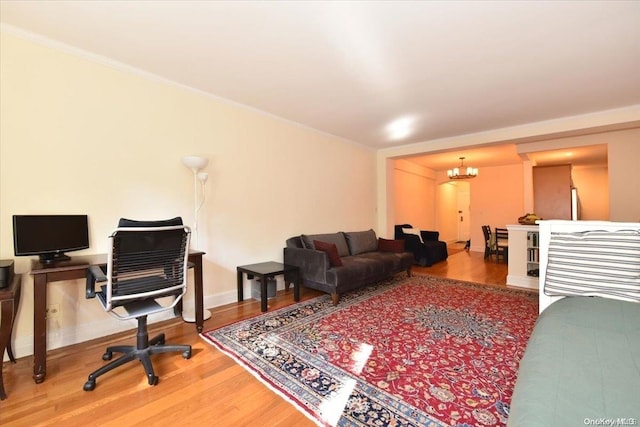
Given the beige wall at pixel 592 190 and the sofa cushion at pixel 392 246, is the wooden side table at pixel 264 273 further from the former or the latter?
the beige wall at pixel 592 190

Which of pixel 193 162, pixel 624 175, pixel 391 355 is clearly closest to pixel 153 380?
pixel 391 355

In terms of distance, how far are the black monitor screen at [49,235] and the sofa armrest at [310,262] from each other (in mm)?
2264

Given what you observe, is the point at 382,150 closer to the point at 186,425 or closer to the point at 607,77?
the point at 607,77

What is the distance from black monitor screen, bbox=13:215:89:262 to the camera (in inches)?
83.6

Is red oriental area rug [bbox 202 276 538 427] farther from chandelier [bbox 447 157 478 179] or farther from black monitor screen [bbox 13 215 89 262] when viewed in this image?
chandelier [bbox 447 157 478 179]

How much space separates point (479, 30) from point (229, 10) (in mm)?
1876

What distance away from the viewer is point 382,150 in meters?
6.21

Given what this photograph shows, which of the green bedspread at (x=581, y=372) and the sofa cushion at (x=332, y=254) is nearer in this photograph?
the green bedspread at (x=581, y=372)

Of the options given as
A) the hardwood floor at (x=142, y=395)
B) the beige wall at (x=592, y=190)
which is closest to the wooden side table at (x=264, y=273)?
the hardwood floor at (x=142, y=395)

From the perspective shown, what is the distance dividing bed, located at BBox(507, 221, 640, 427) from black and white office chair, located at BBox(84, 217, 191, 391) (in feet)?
6.64

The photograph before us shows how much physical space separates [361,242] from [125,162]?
3614 millimetres

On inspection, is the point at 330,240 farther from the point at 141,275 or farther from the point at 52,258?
the point at 52,258

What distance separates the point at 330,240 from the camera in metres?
4.63

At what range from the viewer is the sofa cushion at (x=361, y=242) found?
4.95m
